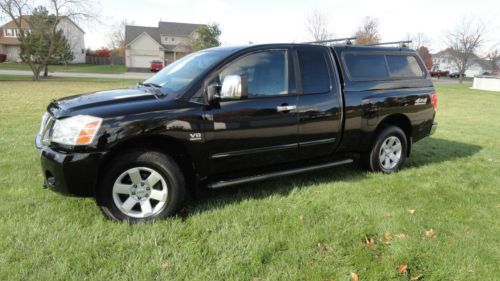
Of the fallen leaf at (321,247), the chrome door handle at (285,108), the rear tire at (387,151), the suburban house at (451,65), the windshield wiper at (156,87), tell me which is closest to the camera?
the fallen leaf at (321,247)

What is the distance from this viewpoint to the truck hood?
10.7 feet

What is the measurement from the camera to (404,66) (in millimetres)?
5453

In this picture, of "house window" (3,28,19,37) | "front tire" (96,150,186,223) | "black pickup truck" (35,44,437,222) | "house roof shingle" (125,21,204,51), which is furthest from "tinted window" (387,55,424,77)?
"house window" (3,28,19,37)

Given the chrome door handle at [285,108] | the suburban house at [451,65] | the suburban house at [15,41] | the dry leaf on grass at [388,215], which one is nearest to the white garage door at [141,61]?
the suburban house at [15,41]

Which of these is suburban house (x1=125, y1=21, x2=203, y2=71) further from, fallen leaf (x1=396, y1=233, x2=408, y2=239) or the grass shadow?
fallen leaf (x1=396, y1=233, x2=408, y2=239)

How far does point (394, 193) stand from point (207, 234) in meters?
2.49

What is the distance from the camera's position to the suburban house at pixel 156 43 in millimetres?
53750

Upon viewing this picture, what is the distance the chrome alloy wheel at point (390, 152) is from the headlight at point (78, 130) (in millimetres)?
3901

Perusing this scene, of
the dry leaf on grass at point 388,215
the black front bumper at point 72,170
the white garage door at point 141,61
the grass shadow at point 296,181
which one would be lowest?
the dry leaf on grass at point 388,215

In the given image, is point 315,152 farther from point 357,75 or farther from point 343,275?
point 343,275

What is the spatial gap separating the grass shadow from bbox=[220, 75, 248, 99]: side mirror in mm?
1213

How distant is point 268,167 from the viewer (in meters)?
4.27

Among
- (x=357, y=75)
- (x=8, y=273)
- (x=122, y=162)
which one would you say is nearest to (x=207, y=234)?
(x=122, y=162)

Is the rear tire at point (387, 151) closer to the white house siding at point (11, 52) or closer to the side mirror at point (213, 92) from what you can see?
the side mirror at point (213, 92)
